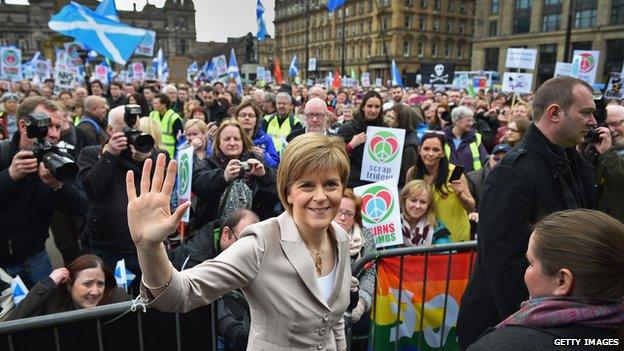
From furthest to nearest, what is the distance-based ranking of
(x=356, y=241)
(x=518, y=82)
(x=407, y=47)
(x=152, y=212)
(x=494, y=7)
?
1. (x=407, y=47)
2. (x=494, y=7)
3. (x=518, y=82)
4. (x=356, y=241)
5. (x=152, y=212)

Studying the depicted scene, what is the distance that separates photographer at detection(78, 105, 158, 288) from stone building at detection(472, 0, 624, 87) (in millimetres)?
52075

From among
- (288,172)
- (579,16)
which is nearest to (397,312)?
(288,172)

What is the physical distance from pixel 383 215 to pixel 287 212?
215 cm

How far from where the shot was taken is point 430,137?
14.5ft

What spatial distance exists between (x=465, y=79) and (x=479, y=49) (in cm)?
4328

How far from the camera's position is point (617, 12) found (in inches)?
1847

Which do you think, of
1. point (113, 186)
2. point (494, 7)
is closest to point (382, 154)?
point (113, 186)

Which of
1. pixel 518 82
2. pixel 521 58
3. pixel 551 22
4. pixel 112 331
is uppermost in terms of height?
pixel 551 22

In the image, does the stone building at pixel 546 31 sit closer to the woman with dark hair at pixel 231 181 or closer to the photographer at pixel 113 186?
the woman with dark hair at pixel 231 181

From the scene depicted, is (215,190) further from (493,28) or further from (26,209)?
(493,28)

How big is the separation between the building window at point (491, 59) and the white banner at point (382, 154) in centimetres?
5922

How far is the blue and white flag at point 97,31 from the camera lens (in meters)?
8.51

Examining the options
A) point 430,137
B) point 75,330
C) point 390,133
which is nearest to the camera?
point 75,330

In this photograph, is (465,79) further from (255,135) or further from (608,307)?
(608,307)
